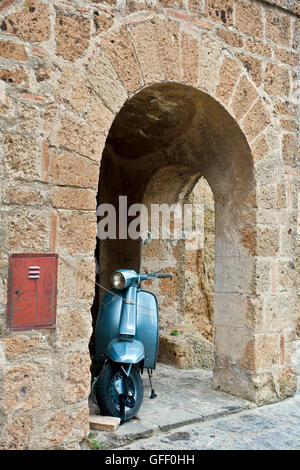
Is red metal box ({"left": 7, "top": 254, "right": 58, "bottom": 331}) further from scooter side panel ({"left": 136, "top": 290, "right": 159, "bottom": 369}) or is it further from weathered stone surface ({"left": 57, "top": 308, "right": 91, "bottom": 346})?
scooter side panel ({"left": 136, "top": 290, "right": 159, "bottom": 369})

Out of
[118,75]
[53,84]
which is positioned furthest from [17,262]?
[118,75]

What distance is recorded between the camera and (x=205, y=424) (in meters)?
3.34

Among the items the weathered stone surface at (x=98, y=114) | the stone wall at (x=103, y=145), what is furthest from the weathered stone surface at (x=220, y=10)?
the weathered stone surface at (x=98, y=114)

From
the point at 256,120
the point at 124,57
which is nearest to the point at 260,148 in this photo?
the point at 256,120

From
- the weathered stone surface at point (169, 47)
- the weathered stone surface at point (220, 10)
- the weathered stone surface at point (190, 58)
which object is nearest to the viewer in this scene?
the weathered stone surface at point (169, 47)

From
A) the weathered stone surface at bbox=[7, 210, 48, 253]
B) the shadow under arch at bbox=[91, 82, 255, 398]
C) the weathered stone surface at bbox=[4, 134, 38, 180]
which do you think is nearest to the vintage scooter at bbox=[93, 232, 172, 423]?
the shadow under arch at bbox=[91, 82, 255, 398]

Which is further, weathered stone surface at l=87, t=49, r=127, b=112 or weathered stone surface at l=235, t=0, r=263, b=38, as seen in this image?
weathered stone surface at l=235, t=0, r=263, b=38

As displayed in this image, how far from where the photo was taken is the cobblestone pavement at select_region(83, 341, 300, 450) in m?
2.95

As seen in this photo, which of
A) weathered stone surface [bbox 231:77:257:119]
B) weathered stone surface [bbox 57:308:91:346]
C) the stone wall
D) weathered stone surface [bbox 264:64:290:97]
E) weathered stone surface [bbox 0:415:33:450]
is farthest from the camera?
weathered stone surface [bbox 264:64:290:97]

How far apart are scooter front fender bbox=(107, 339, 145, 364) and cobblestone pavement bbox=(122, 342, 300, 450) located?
0.53m

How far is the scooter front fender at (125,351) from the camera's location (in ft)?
10.6

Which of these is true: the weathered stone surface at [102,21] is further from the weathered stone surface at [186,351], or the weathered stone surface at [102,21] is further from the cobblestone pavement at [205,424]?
the weathered stone surface at [186,351]

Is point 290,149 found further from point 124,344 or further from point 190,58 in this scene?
point 124,344

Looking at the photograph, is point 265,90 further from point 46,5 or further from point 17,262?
point 17,262
